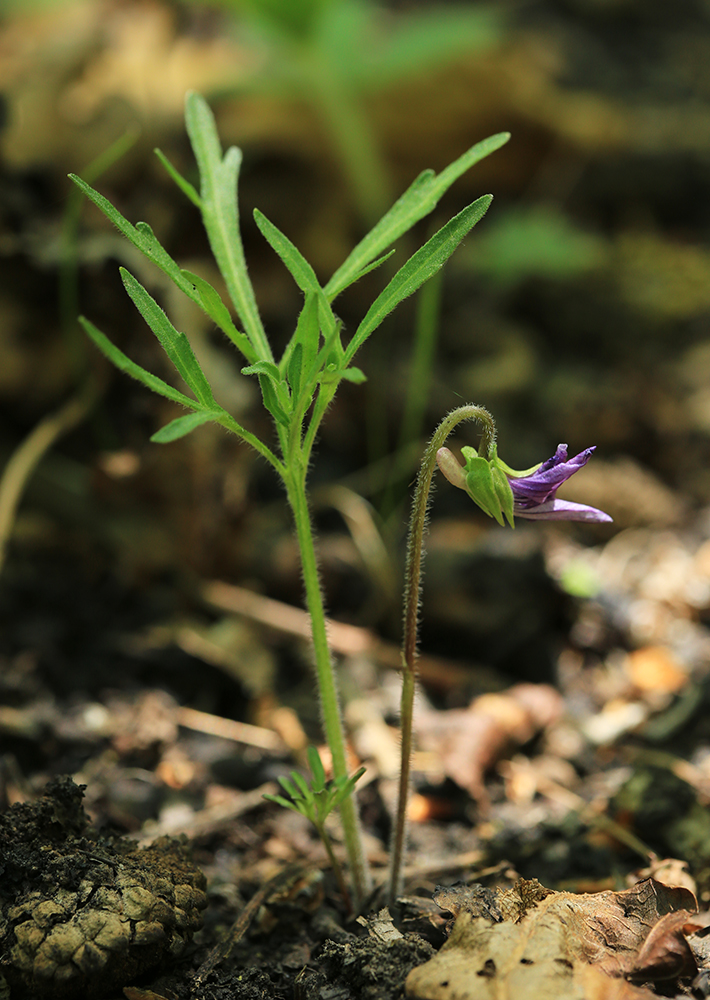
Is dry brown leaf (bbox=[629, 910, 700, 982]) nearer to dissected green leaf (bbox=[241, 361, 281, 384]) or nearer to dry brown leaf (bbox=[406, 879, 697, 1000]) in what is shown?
dry brown leaf (bbox=[406, 879, 697, 1000])

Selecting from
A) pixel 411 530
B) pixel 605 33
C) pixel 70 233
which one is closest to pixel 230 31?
pixel 605 33

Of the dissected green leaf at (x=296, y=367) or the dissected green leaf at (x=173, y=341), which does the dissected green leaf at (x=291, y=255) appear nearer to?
the dissected green leaf at (x=296, y=367)

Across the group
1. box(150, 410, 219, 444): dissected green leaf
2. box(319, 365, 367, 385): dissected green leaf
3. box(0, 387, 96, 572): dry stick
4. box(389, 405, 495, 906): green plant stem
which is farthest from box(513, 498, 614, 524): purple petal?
A: box(0, 387, 96, 572): dry stick

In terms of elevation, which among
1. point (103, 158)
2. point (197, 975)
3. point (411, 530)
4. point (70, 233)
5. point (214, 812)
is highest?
point (103, 158)

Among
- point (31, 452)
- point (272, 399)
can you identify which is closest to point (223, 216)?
point (272, 399)

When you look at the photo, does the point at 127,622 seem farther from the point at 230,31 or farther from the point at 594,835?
the point at 230,31

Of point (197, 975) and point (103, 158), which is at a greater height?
point (103, 158)

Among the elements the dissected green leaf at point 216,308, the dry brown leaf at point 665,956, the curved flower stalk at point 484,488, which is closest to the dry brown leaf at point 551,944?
the dry brown leaf at point 665,956

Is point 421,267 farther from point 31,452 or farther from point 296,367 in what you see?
point 31,452
